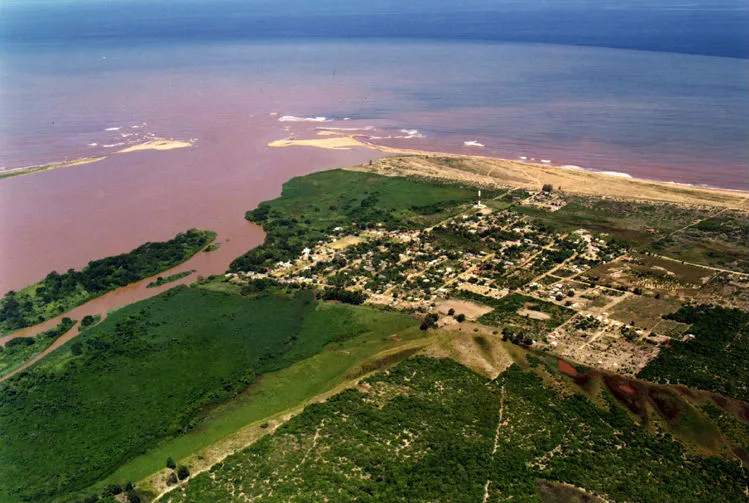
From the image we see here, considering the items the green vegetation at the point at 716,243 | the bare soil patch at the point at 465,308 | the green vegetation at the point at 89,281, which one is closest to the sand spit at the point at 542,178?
the green vegetation at the point at 716,243

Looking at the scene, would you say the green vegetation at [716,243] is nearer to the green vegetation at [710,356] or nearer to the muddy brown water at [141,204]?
the green vegetation at [710,356]

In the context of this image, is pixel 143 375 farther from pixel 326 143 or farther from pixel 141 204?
pixel 326 143

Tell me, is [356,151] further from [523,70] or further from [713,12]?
[713,12]

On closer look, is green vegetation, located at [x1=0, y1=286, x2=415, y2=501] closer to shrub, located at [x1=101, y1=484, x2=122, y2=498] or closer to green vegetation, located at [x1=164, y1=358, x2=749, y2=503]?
shrub, located at [x1=101, y1=484, x2=122, y2=498]

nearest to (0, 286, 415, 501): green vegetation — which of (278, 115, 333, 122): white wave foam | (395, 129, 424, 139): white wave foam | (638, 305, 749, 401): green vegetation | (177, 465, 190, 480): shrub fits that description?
(177, 465, 190, 480): shrub

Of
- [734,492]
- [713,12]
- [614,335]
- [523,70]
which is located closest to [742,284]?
[614,335]
